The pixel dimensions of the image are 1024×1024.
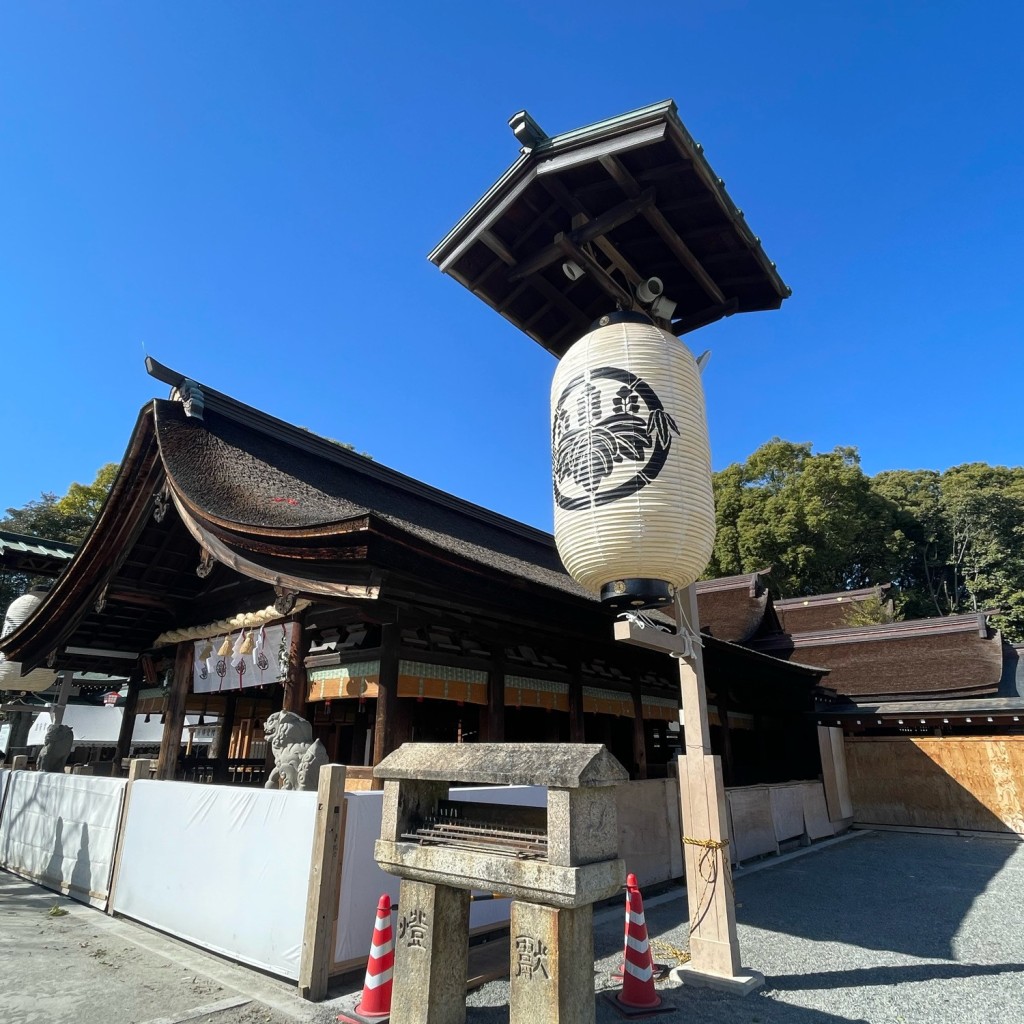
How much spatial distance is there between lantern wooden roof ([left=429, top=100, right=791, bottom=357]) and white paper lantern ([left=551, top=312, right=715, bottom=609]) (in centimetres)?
147

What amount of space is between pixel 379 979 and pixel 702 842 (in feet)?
8.40

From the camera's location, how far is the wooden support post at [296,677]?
20.6 ft

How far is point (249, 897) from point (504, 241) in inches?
247

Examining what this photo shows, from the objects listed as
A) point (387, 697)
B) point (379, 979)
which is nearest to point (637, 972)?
point (379, 979)

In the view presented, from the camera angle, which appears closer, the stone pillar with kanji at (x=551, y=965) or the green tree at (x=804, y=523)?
the stone pillar with kanji at (x=551, y=965)

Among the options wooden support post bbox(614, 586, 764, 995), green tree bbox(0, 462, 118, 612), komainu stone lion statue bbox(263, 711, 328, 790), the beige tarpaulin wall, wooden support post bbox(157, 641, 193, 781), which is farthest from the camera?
green tree bbox(0, 462, 118, 612)

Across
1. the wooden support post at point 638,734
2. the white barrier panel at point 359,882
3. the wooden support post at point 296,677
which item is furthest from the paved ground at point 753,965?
the wooden support post at point 638,734

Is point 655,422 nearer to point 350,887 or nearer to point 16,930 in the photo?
point 350,887

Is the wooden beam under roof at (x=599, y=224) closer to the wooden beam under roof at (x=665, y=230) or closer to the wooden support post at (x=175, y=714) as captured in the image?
the wooden beam under roof at (x=665, y=230)

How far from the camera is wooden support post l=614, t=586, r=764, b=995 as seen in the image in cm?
452

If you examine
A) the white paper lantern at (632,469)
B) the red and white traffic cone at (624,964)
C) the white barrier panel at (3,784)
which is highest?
the white paper lantern at (632,469)

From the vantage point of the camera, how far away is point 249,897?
Answer: 465cm

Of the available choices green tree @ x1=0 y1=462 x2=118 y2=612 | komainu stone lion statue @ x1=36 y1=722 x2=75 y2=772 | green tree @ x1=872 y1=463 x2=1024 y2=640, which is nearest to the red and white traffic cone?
komainu stone lion statue @ x1=36 y1=722 x2=75 y2=772

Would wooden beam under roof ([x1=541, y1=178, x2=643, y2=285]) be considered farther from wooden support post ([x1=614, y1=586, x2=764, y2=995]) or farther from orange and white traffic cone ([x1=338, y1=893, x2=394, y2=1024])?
orange and white traffic cone ([x1=338, y1=893, x2=394, y2=1024])
